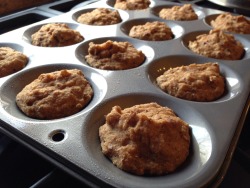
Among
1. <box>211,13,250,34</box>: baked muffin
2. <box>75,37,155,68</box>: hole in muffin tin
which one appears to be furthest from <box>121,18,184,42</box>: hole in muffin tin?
<box>211,13,250,34</box>: baked muffin

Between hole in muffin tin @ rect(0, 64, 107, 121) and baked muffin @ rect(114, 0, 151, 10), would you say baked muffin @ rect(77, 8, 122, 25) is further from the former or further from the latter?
hole in muffin tin @ rect(0, 64, 107, 121)

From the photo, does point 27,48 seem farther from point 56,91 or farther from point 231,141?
point 231,141

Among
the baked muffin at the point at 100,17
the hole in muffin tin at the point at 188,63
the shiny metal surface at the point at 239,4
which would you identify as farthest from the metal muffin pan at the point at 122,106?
the shiny metal surface at the point at 239,4

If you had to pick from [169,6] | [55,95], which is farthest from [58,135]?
[169,6]

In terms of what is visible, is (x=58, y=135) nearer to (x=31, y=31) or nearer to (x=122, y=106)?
(x=122, y=106)

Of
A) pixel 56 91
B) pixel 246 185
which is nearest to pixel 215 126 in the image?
pixel 246 185

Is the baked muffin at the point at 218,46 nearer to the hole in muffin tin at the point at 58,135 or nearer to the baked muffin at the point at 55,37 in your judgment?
the baked muffin at the point at 55,37
